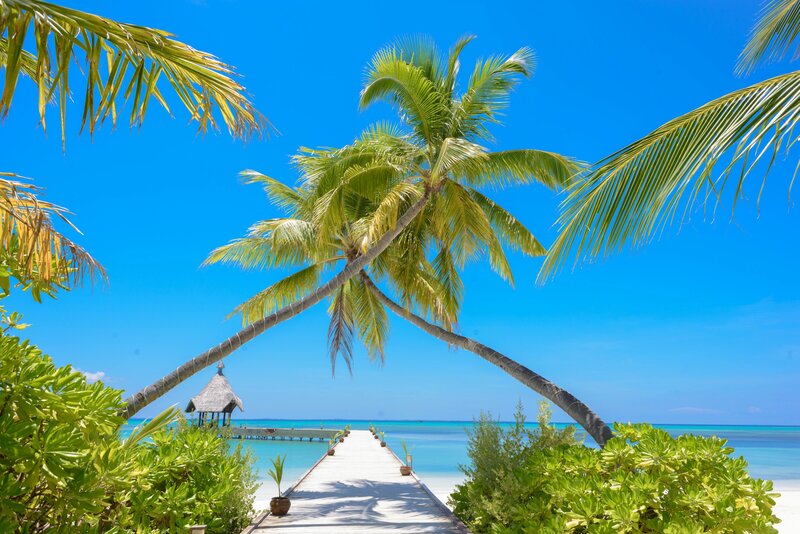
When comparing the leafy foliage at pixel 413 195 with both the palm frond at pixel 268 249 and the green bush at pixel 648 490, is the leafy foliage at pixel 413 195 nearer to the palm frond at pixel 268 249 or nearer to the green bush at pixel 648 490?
the palm frond at pixel 268 249

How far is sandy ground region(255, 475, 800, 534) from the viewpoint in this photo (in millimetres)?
12273

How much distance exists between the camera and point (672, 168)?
3373 millimetres

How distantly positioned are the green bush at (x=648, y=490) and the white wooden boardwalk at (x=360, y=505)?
246 cm

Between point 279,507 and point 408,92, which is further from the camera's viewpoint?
point 408,92

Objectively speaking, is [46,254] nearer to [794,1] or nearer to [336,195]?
[336,195]

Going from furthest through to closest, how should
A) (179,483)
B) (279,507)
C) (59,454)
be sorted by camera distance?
(279,507) < (179,483) < (59,454)

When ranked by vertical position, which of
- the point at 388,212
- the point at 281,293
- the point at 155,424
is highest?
the point at 388,212

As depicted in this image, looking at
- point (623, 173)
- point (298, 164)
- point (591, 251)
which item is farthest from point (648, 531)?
point (298, 164)

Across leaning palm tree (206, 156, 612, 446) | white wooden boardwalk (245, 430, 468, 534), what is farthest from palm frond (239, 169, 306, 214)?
white wooden boardwalk (245, 430, 468, 534)

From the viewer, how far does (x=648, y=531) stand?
3902mm

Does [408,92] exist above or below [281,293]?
above

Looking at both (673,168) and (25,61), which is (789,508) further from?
(25,61)

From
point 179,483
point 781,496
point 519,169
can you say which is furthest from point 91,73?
point 781,496

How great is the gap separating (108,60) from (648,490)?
182 inches
